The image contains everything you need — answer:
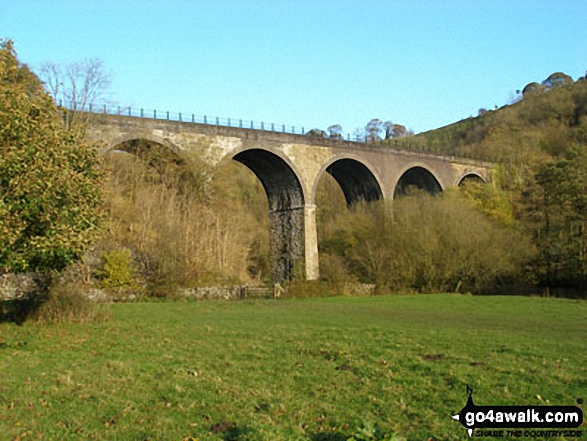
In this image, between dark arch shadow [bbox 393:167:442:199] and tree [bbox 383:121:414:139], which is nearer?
dark arch shadow [bbox 393:167:442:199]

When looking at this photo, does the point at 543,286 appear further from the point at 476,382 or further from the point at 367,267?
the point at 476,382

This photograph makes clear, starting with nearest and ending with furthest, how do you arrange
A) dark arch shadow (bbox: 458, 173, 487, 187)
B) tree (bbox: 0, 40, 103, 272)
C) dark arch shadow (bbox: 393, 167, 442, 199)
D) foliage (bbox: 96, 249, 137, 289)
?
tree (bbox: 0, 40, 103, 272) → foliage (bbox: 96, 249, 137, 289) → dark arch shadow (bbox: 393, 167, 442, 199) → dark arch shadow (bbox: 458, 173, 487, 187)

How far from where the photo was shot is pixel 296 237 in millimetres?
28703

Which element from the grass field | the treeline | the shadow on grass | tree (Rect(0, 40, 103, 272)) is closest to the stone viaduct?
the treeline

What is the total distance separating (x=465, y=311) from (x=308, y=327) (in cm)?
696

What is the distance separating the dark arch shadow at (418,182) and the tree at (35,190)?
26.6m

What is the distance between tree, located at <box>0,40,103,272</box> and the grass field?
1564 mm

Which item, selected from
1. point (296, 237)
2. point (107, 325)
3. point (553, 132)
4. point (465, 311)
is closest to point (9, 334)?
point (107, 325)

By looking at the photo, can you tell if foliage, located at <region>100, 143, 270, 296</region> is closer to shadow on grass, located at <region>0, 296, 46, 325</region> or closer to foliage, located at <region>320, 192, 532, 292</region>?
foliage, located at <region>320, 192, 532, 292</region>

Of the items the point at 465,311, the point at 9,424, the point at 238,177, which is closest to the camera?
the point at 9,424

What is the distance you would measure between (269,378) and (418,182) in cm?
3129

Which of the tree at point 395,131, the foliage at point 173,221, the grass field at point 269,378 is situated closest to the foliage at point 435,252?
the foliage at point 173,221

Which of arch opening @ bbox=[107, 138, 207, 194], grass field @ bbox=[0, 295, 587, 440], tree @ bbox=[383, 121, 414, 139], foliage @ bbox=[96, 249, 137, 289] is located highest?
tree @ bbox=[383, 121, 414, 139]

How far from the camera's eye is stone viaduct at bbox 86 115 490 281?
2409cm
